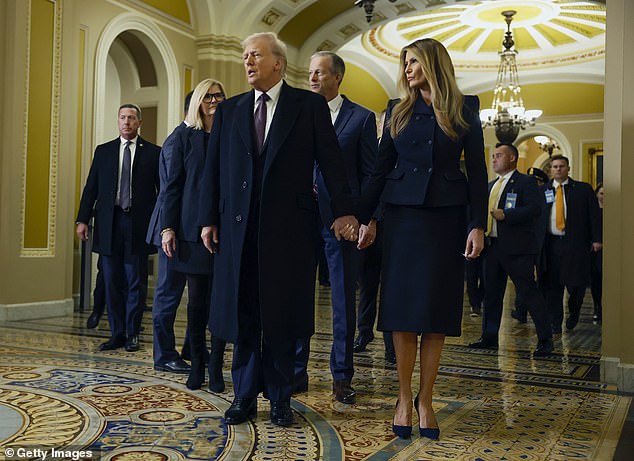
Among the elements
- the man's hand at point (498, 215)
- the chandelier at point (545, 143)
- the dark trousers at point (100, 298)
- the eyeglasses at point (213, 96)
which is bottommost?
the dark trousers at point (100, 298)

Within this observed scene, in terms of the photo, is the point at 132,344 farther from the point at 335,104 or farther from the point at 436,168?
the point at 436,168

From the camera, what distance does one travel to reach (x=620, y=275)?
3529 millimetres

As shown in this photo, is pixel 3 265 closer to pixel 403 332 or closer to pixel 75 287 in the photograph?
pixel 75 287

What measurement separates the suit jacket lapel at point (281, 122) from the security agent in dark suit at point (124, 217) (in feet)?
6.47

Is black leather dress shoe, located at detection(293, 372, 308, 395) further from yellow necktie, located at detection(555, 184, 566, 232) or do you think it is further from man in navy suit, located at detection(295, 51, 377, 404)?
yellow necktie, located at detection(555, 184, 566, 232)

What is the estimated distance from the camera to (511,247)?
4.57 metres

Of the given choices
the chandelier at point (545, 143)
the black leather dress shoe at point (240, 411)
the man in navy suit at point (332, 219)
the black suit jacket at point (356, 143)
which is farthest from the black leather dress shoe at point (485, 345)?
the chandelier at point (545, 143)

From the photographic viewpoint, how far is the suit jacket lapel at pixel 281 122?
100 inches

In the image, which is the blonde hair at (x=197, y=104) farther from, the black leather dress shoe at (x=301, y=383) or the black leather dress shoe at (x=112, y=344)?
the black leather dress shoe at (x=112, y=344)

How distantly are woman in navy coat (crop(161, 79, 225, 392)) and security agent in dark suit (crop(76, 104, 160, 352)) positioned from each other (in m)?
1.03

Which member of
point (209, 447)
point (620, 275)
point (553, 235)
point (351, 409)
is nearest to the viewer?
point (209, 447)

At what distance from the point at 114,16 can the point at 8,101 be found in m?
1.92

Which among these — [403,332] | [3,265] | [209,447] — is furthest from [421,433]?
[3,265]

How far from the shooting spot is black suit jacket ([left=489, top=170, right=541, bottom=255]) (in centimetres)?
455
